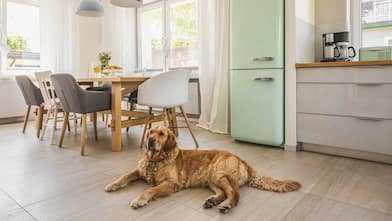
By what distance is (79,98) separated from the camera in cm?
257

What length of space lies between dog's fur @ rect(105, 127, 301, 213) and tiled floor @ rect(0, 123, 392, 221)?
57 millimetres

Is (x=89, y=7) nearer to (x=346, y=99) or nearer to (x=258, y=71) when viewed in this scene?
(x=258, y=71)

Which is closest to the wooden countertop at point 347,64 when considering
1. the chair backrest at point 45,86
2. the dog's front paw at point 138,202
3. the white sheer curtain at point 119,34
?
the dog's front paw at point 138,202

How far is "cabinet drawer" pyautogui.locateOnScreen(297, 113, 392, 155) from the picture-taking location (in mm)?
2195

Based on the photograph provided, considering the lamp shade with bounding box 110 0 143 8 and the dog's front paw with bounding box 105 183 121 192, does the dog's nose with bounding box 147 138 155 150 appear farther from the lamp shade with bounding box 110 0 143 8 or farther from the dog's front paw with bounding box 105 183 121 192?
the lamp shade with bounding box 110 0 143 8

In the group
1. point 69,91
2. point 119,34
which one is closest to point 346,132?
point 69,91

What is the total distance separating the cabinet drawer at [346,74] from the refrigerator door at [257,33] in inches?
10.2

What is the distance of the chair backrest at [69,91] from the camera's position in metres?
2.56

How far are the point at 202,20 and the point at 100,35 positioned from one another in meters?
2.84

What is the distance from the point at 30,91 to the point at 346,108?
3.59 metres

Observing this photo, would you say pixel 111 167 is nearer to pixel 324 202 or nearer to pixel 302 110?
pixel 324 202

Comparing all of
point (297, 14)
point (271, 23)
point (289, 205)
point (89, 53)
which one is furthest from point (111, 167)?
point (89, 53)

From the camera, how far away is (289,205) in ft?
4.84

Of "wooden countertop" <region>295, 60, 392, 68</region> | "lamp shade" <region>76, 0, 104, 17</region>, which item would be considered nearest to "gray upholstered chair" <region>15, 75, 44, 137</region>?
"lamp shade" <region>76, 0, 104, 17</region>
